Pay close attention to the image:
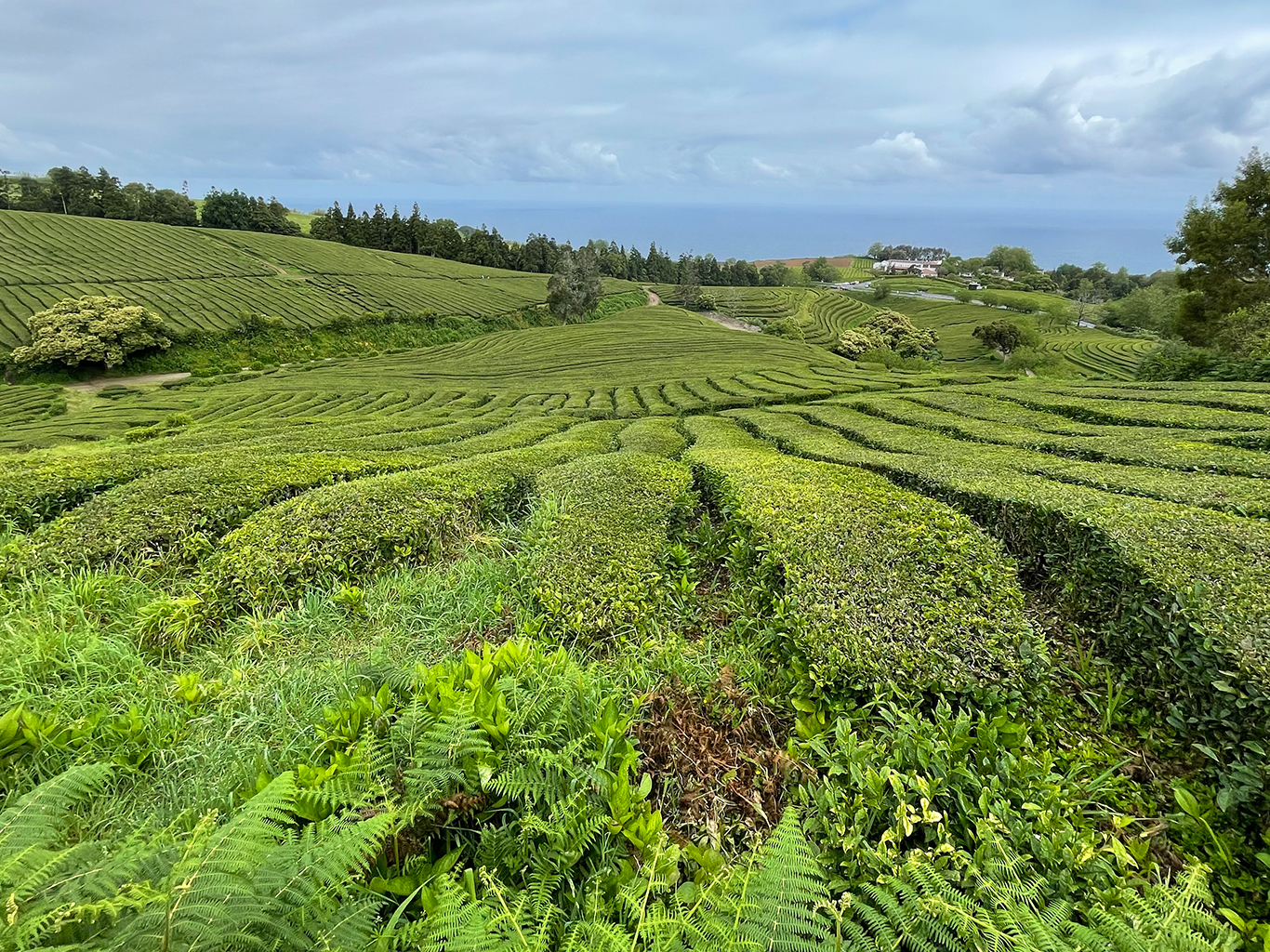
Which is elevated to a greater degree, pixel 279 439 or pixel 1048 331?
pixel 1048 331

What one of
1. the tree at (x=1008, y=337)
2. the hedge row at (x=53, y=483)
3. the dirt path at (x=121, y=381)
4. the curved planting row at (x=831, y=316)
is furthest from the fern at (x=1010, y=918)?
the curved planting row at (x=831, y=316)

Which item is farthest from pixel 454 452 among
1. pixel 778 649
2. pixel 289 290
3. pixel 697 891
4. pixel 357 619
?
pixel 289 290

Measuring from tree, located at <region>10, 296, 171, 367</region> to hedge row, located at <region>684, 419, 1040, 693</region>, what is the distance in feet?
191

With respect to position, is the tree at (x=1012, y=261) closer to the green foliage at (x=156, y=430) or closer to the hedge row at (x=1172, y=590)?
the hedge row at (x=1172, y=590)

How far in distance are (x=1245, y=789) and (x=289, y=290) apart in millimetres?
77382

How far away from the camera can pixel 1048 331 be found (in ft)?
246

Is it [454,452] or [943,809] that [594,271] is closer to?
[454,452]

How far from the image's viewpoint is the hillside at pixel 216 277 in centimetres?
5250

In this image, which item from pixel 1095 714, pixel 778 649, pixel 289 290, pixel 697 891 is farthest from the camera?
pixel 289 290

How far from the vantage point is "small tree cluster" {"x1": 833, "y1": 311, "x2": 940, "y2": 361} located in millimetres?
61594

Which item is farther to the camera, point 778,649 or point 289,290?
point 289,290

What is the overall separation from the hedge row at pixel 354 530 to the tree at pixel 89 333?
5427 cm

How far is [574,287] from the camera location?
71.3 m

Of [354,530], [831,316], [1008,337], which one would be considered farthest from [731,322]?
[354,530]
